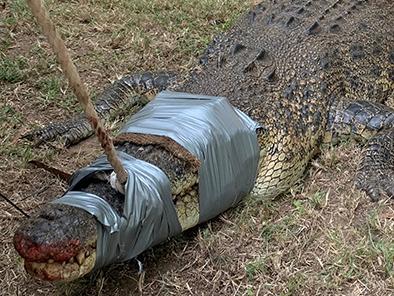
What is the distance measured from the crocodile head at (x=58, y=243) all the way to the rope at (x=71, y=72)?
0.80ft

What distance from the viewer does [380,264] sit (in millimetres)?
3137

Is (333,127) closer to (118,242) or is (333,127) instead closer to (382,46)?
(382,46)

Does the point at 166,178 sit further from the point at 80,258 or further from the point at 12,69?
the point at 12,69

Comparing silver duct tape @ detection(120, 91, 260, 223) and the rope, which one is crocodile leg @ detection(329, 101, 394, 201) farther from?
the rope

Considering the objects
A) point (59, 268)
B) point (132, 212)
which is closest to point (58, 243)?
point (59, 268)

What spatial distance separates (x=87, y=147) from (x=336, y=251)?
1.80 m

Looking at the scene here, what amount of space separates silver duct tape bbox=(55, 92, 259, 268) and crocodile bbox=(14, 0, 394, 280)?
7cm

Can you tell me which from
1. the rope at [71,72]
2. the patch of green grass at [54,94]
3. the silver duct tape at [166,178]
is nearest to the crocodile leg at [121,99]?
the patch of green grass at [54,94]

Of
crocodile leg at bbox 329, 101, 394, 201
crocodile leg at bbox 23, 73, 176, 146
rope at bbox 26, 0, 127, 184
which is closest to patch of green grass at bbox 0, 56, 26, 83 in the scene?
crocodile leg at bbox 23, 73, 176, 146

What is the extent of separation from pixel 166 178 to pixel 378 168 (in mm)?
1318

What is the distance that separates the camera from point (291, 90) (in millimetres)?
4227

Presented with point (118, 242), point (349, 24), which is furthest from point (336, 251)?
point (349, 24)

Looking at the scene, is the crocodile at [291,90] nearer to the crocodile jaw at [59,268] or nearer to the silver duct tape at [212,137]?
the silver duct tape at [212,137]

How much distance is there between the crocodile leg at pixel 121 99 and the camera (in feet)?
14.7
